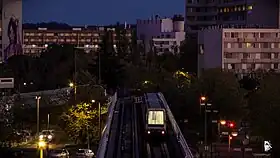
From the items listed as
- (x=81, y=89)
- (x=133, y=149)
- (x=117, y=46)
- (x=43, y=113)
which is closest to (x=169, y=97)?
(x=81, y=89)

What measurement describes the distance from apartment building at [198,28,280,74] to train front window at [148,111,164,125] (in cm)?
2923

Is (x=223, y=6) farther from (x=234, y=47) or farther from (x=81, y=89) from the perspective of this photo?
(x=81, y=89)

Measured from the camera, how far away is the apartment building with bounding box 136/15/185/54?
8131cm

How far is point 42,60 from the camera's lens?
47844 mm

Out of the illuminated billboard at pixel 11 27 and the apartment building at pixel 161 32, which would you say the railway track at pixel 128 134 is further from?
the apartment building at pixel 161 32

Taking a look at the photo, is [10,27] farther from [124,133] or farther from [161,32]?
[124,133]

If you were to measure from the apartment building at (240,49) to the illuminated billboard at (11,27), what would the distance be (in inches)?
1143

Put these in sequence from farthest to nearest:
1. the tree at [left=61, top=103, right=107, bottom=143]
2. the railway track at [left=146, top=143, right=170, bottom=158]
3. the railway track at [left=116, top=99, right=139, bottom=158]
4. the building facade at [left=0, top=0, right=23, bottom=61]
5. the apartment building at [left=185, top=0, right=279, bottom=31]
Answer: the building facade at [left=0, top=0, right=23, bottom=61]
the apartment building at [left=185, top=0, right=279, bottom=31]
the tree at [left=61, top=103, right=107, bottom=143]
the railway track at [left=116, top=99, right=139, bottom=158]
the railway track at [left=146, top=143, right=170, bottom=158]

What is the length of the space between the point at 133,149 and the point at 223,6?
157 feet

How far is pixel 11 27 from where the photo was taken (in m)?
72.2

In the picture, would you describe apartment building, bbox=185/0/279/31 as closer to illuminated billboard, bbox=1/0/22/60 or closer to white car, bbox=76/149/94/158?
illuminated billboard, bbox=1/0/22/60

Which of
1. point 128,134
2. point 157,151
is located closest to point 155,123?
point 128,134

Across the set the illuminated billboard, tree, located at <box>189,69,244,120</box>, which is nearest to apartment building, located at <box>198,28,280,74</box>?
tree, located at <box>189,69,244,120</box>

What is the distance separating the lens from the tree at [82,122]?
2872cm
